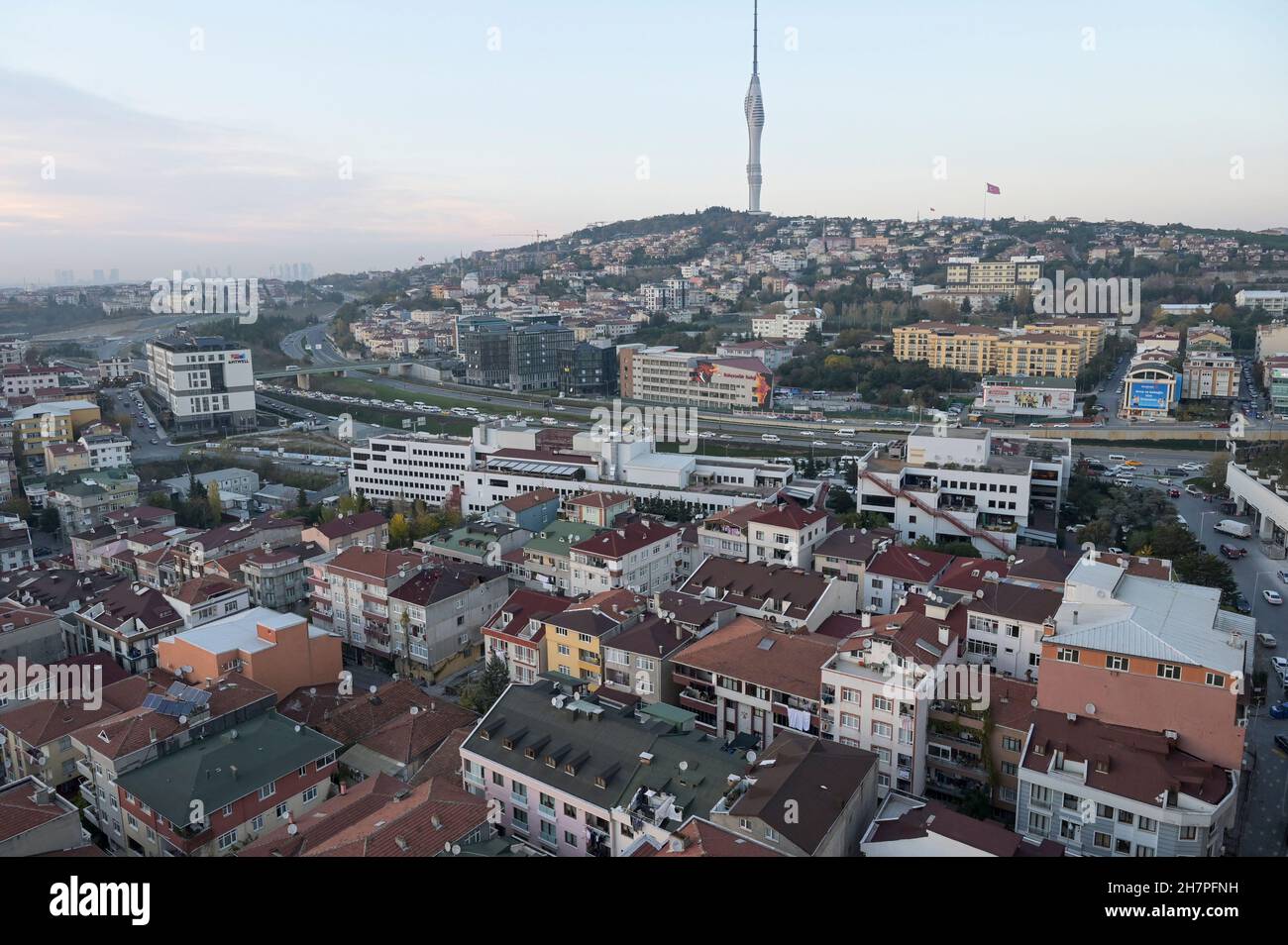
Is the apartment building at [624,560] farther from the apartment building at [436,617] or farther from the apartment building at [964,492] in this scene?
the apartment building at [964,492]

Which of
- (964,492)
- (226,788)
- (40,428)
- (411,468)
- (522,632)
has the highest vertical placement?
(40,428)


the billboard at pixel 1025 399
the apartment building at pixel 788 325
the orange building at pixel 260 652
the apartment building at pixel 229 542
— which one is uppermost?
the apartment building at pixel 788 325

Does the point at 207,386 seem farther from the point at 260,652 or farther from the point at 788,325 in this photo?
the point at 788,325

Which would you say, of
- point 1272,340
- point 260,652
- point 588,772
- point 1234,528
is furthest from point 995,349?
point 588,772

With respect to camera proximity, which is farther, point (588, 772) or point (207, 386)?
point (207, 386)

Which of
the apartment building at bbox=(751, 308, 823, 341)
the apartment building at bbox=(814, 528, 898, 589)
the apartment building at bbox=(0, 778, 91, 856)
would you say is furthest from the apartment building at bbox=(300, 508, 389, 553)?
the apartment building at bbox=(751, 308, 823, 341)

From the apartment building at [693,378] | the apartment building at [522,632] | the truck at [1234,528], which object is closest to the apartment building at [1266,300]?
the apartment building at [693,378]
